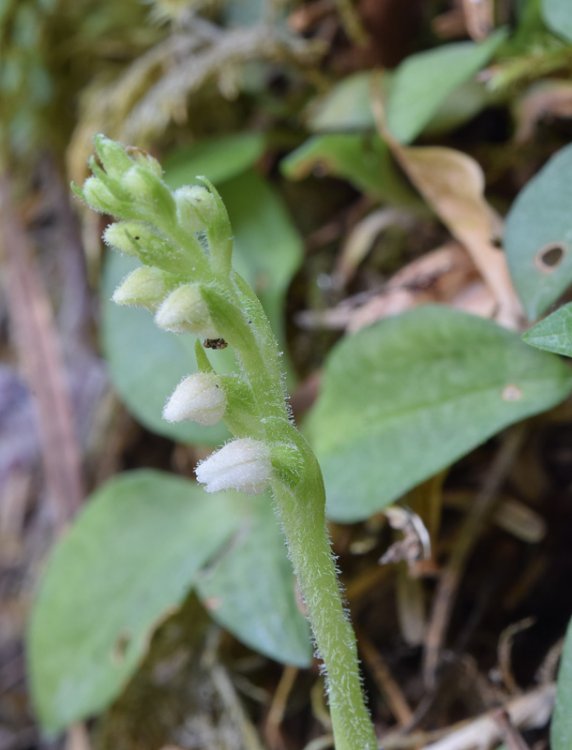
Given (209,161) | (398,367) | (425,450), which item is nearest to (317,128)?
(209,161)

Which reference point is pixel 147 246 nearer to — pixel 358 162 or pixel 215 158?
pixel 358 162

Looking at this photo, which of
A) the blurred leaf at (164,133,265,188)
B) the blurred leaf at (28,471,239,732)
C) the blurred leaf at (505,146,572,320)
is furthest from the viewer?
the blurred leaf at (164,133,265,188)

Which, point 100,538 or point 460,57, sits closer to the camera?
point 460,57

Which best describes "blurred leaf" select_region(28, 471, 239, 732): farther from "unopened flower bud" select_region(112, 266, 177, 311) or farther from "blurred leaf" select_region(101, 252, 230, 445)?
"unopened flower bud" select_region(112, 266, 177, 311)

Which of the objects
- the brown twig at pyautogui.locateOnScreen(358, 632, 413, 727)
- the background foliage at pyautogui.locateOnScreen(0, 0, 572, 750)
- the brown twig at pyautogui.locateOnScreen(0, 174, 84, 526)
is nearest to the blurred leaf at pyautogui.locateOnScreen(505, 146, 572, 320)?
the background foliage at pyautogui.locateOnScreen(0, 0, 572, 750)

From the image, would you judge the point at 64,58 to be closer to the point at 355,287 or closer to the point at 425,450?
the point at 355,287

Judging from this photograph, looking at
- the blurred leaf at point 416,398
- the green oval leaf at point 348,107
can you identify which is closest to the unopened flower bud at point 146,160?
the blurred leaf at point 416,398
